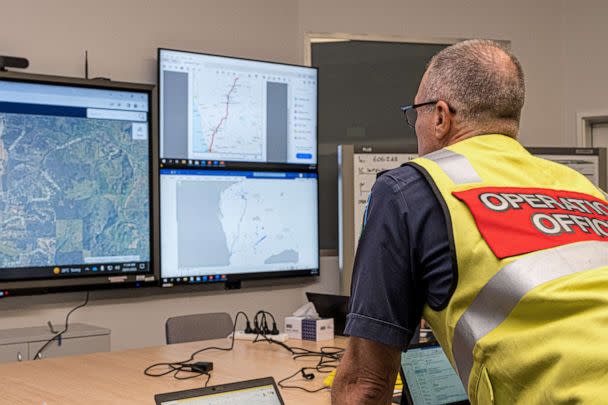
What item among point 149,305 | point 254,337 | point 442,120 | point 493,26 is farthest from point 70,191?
point 493,26

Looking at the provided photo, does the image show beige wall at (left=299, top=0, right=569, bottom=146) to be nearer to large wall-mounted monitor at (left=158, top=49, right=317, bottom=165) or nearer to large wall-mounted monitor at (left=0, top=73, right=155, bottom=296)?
large wall-mounted monitor at (left=158, top=49, right=317, bottom=165)

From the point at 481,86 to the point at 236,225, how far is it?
3570 millimetres

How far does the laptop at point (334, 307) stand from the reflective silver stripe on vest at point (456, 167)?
87.8 inches

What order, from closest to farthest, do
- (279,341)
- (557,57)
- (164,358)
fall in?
(164,358)
(279,341)
(557,57)

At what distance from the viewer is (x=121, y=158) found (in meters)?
4.52

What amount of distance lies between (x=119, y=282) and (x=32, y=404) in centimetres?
212

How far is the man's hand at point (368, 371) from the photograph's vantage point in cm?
144

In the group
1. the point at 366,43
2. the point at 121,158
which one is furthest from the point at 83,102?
the point at 366,43

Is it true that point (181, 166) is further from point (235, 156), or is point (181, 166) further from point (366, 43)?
point (366, 43)

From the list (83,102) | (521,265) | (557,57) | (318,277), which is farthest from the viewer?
(557,57)

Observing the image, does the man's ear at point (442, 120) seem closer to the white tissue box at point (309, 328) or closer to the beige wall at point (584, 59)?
the white tissue box at point (309, 328)

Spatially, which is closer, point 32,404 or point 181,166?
point 32,404

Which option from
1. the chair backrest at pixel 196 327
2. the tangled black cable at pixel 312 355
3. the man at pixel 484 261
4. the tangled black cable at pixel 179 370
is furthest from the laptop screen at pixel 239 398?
the chair backrest at pixel 196 327

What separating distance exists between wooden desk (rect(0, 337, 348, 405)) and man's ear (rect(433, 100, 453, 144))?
1111 millimetres
